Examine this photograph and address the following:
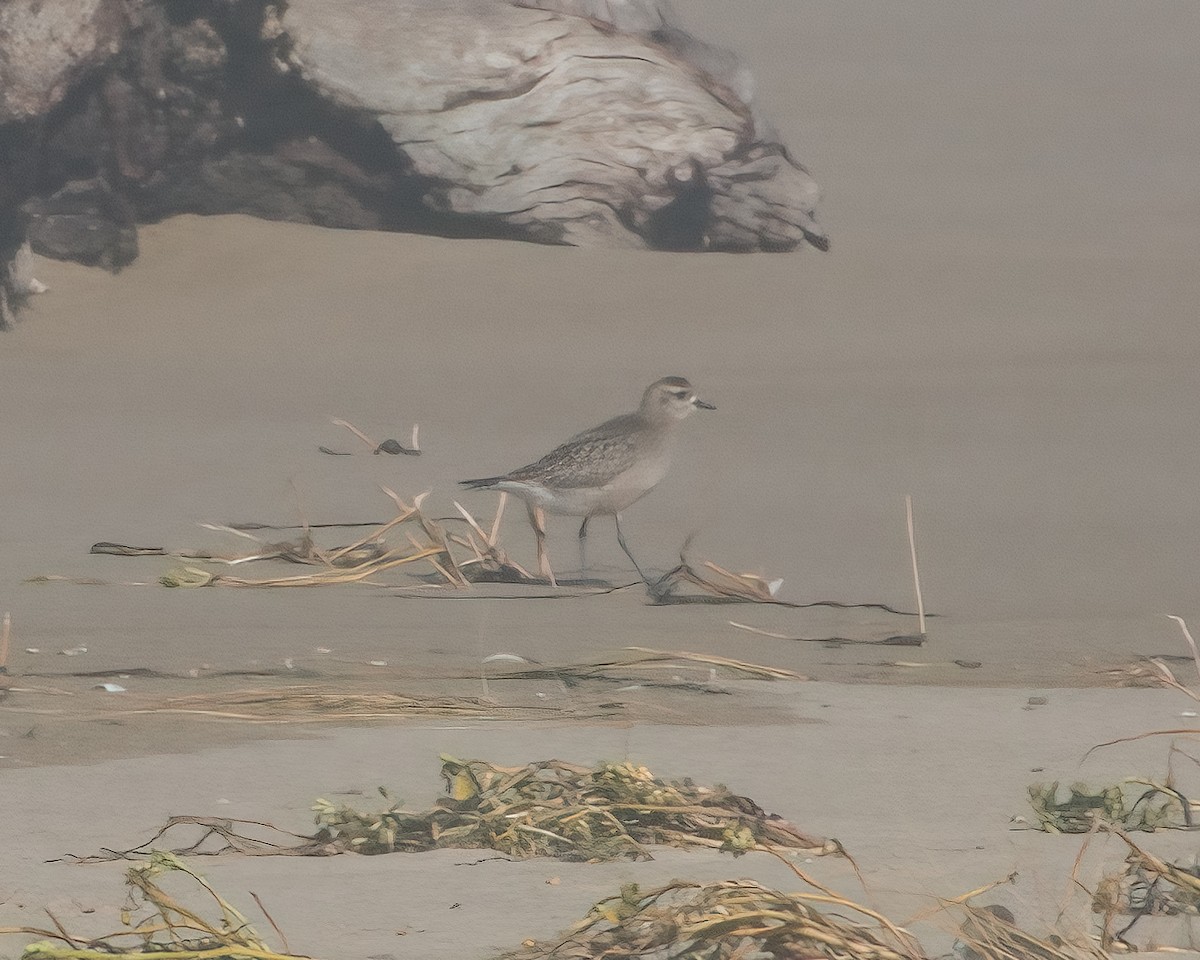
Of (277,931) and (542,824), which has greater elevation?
(277,931)

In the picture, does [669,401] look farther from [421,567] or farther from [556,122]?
[556,122]

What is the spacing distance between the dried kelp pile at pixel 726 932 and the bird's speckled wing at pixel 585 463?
13.5ft

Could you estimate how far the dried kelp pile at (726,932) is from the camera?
9.00ft

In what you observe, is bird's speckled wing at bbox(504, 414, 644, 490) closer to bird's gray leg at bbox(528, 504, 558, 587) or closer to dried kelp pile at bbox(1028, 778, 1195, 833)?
bird's gray leg at bbox(528, 504, 558, 587)

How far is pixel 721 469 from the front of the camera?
8.88 metres

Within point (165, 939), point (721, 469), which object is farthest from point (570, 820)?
point (721, 469)

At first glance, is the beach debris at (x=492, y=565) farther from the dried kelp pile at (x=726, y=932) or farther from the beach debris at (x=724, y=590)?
the dried kelp pile at (x=726, y=932)

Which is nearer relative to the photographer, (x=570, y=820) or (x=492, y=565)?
(x=570, y=820)

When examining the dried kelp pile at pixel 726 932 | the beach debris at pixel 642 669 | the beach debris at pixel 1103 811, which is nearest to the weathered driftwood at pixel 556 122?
the beach debris at pixel 642 669

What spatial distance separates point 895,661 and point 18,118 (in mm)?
7703

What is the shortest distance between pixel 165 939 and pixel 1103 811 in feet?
5.29

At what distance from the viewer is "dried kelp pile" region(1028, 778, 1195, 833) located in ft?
12.5

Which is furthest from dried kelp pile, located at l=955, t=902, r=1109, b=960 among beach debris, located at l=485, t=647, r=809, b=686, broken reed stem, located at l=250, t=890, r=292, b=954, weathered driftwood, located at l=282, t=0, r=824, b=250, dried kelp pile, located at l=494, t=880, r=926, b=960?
weathered driftwood, located at l=282, t=0, r=824, b=250

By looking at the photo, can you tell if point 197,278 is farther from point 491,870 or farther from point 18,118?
point 491,870
